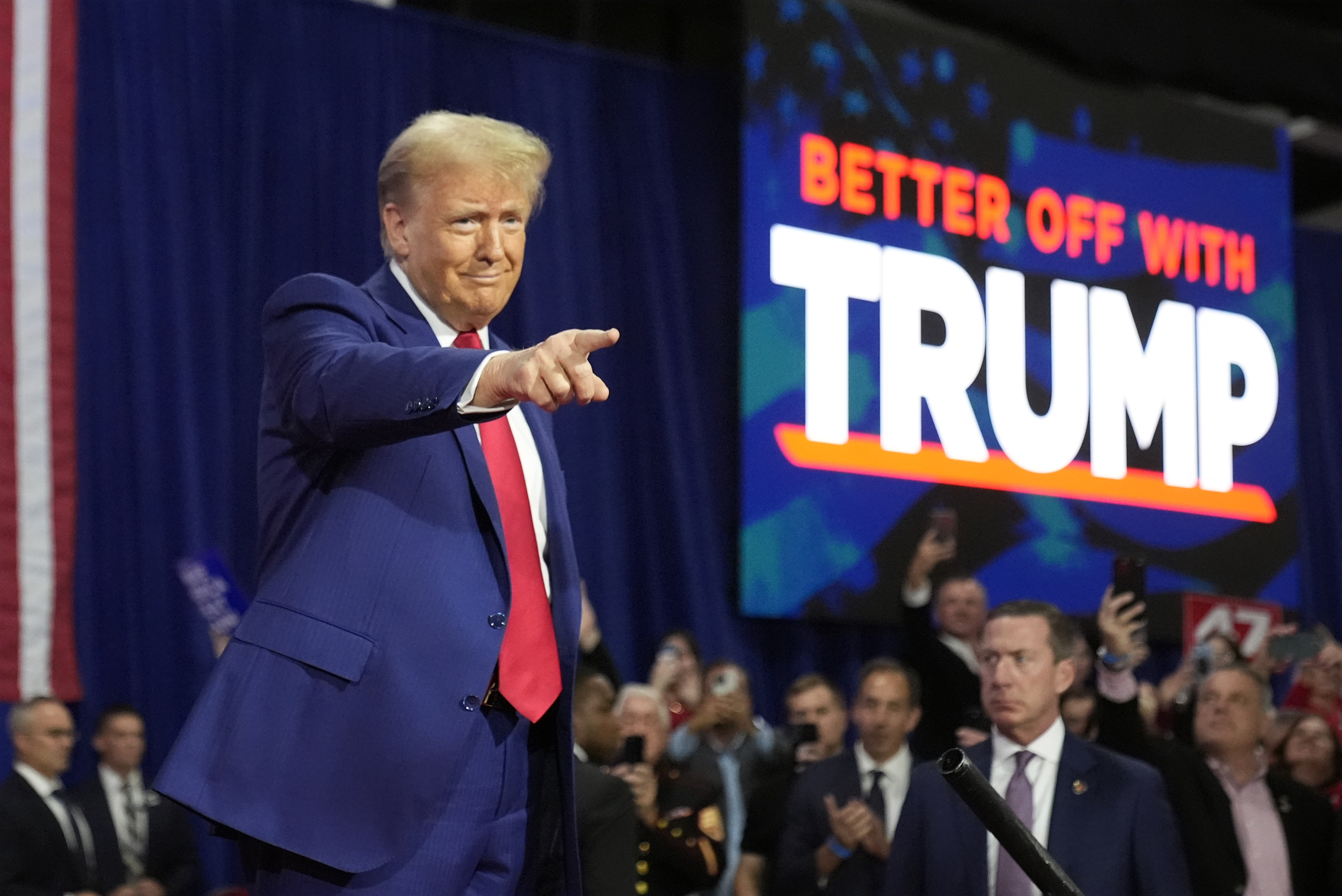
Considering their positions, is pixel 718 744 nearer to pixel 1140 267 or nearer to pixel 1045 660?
pixel 1045 660

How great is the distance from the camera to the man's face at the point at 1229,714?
4867 millimetres

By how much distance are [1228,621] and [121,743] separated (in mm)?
4253

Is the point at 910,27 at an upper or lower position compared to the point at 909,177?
upper

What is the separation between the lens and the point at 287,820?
158 centimetres

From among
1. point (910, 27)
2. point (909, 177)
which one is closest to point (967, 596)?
point (909, 177)

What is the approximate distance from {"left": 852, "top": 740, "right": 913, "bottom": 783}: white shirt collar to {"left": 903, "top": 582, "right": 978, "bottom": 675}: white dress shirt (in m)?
0.66

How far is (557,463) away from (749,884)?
11.1ft

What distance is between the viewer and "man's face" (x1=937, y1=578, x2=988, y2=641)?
19.9 feet

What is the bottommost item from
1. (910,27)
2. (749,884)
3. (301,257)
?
(749,884)

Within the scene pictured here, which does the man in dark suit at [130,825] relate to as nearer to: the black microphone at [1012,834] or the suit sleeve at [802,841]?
the suit sleeve at [802,841]

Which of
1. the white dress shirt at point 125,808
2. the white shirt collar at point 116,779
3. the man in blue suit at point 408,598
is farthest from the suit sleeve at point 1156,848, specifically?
the white shirt collar at point 116,779

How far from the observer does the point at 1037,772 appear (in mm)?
3412

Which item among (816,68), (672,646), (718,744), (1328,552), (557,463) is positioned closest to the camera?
(557,463)

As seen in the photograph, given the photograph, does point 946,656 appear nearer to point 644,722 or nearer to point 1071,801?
point 644,722
